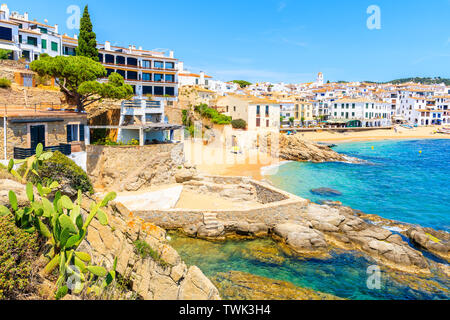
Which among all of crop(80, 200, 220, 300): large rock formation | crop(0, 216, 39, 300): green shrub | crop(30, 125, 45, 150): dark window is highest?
crop(30, 125, 45, 150): dark window

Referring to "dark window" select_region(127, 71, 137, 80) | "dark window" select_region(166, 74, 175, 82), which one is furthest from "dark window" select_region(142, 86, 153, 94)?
"dark window" select_region(166, 74, 175, 82)

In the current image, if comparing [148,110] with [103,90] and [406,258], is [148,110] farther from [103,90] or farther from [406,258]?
[406,258]

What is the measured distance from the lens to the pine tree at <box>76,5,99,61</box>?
3891 cm

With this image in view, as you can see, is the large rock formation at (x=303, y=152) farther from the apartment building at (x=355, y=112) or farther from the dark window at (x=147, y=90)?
the apartment building at (x=355, y=112)

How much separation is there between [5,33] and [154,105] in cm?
2434

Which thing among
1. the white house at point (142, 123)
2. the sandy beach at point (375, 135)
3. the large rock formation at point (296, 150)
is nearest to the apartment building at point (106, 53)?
the large rock formation at point (296, 150)

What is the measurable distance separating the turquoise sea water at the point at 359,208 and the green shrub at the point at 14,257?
371 inches

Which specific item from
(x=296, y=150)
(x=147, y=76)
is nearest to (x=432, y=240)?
(x=296, y=150)

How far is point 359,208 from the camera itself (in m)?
26.5

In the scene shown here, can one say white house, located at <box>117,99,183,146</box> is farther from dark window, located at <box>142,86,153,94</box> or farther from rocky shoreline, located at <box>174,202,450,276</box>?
dark window, located at <box>142,86,153,94</box>

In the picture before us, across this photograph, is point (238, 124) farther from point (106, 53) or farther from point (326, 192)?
point (326, 192)

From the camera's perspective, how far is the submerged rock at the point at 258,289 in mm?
12820
